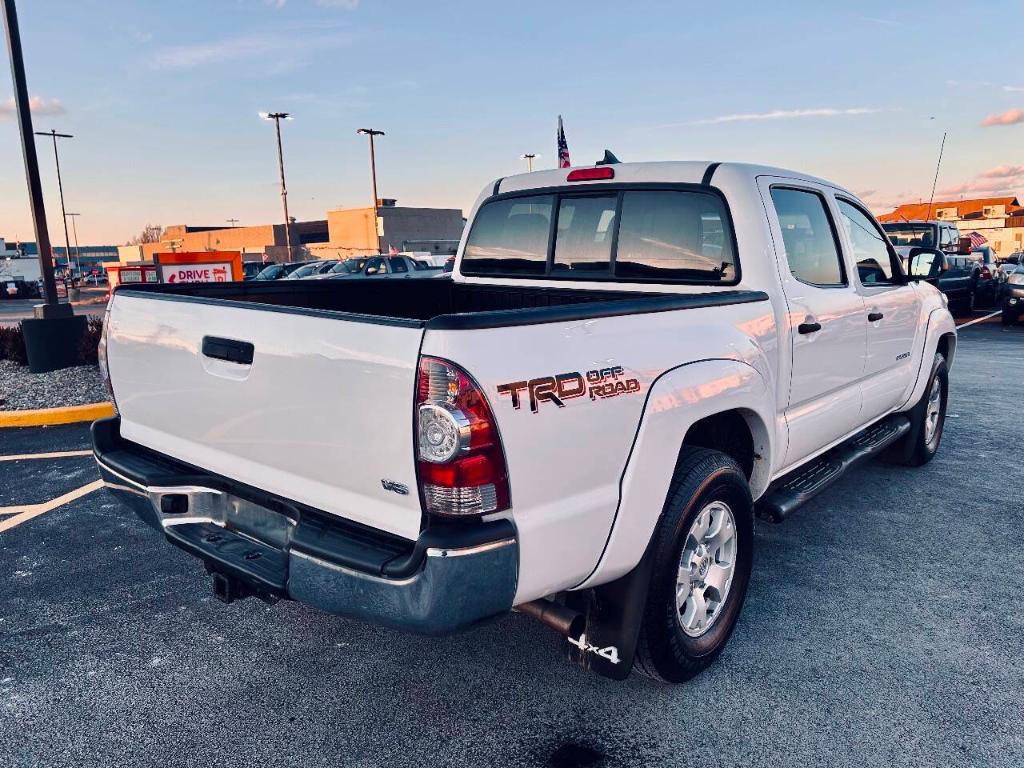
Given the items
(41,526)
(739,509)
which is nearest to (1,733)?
(41,526)

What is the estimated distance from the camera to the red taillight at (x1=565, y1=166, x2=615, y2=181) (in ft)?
12.6

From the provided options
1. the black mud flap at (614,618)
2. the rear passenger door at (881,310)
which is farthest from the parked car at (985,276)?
the black mud flap at (614,618)

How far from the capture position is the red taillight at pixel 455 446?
2.03 meters

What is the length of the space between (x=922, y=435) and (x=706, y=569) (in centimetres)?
342

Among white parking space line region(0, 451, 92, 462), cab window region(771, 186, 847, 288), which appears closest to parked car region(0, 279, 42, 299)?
white parking space line region(0, 451, 92, 462)

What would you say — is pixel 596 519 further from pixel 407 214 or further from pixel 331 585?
pixel 407 214

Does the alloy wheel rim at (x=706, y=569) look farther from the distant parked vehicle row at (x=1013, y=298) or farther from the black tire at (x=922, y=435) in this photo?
the distant parked vehicle row at (x=1013, y=298)

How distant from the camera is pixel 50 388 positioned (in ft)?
27.5

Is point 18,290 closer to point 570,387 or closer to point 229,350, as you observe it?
point 229,350

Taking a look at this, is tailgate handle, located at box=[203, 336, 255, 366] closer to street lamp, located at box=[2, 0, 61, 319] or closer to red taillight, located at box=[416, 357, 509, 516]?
red taillight, located at box=[416, 357, 509, 516]

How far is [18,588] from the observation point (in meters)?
3.87

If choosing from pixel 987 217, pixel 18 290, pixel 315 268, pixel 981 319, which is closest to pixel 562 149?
pixel 981 319

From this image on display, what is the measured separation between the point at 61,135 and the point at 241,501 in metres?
60.7

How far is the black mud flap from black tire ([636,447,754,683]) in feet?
0.29
